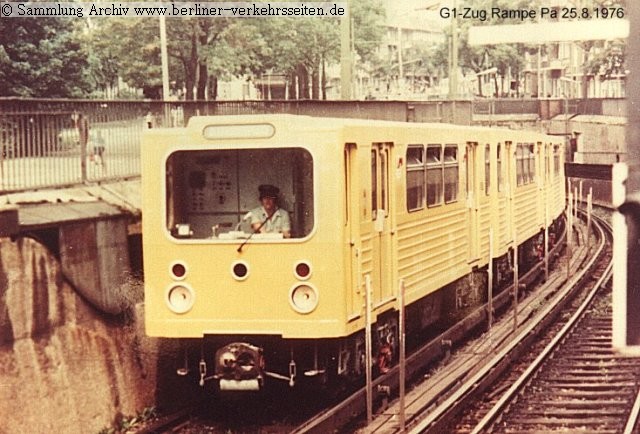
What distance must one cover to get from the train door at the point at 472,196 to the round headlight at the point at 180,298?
5.43m

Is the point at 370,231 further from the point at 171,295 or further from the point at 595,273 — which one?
the point at 595,273

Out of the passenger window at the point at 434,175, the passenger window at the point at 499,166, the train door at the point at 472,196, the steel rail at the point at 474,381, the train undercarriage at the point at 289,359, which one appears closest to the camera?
the steel rail at the point at 474,381

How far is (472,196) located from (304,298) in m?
5.50

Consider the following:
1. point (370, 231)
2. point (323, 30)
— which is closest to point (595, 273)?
point (323, 30)

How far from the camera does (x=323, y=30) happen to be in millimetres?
21391

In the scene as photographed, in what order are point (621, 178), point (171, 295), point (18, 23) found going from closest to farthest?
point (621, 178) → point (171, 295) → point (18, 23)

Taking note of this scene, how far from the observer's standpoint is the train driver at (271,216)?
9.01 meters

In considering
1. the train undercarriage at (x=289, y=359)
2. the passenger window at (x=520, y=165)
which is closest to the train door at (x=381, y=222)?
the train undercarriage at (x=289, y=359)

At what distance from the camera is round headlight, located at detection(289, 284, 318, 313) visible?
882cm

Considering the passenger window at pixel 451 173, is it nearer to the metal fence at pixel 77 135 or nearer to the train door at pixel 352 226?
the metal fence at pixel 77 135

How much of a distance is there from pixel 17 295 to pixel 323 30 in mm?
14088

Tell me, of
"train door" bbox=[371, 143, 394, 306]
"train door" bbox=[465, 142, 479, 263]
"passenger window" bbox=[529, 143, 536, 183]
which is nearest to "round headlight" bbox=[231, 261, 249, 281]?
"train door" bbox=[371, 143, 394, 306]

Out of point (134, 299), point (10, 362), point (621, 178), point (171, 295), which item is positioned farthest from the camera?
point (134, 299)

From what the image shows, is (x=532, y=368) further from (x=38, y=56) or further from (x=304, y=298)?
(x=38, y=56)
